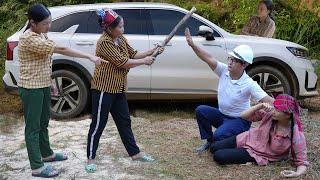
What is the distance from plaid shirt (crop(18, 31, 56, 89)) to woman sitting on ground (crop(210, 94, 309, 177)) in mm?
1885

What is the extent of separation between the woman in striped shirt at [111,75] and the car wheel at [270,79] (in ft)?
10.1

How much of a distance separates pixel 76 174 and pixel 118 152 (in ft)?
2.56

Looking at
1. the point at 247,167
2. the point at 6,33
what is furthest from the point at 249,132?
the point at 6,33

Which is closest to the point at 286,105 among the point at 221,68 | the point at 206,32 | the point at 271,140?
the point at 271,140

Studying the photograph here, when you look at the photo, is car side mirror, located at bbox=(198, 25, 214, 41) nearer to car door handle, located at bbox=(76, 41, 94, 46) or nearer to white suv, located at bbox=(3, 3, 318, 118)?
white suv, located at bbox=(3, 3, 318, 118)

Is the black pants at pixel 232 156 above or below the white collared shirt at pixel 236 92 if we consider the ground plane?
below

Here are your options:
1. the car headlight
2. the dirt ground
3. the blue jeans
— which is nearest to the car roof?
the dirt ground

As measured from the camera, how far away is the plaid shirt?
4723 mm

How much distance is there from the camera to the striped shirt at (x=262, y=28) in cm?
834

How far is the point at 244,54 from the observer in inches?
210

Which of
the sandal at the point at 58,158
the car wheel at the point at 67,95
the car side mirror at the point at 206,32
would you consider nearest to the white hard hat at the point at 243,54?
→ the sandal at the point at 58,158

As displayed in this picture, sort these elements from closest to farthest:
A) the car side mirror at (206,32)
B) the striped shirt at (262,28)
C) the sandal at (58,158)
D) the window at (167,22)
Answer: the sandal at (58,158) → the car side mirror at (206,32) → the window at (167,22) → the striped shirt at (262,28)

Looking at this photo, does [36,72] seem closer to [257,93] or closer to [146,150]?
[146,150]

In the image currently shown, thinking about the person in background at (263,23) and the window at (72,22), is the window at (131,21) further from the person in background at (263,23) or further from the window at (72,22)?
the person in background at (263,23)
